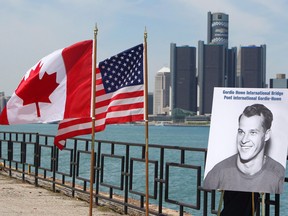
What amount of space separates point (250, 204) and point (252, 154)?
0.58 meters

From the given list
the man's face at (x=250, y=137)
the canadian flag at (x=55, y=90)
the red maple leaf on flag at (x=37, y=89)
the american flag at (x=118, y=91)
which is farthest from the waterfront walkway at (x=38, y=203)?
the man's face at (x=250, y=137)

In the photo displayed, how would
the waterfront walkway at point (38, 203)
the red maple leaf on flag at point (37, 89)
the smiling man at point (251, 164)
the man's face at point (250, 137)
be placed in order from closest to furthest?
the smiling man at point (251, 164)
the man's face at point (250, 137)
the red maple leaf on flag at point (37, 89)
the waterfront walkway at point (38, 203)

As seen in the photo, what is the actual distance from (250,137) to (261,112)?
27 cm

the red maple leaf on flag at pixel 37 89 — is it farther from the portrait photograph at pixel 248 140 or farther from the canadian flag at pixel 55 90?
the portrait photograph at pixel 248 140

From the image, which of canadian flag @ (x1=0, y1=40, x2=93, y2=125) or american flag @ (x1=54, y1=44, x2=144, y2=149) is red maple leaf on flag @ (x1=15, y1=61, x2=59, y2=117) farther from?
american flag @ (x1=54, y1=44, x2=144, y2=149)

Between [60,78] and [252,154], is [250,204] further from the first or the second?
[60,78]

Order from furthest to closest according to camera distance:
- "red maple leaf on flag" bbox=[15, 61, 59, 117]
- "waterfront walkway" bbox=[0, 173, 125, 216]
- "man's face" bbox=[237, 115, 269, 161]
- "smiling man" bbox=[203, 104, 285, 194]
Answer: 1. "waterfront walkway" bbox=[0, 173, 125, 216]
2. "red maple leaf on flag" bbox=[15, 61, 59, 117]
3. "man's face" bbox=[237, 115, 269, 161]
4. "smiling man" bbox=[203, 104, 285, 194]

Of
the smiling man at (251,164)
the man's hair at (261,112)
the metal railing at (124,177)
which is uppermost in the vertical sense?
the man's hair at (261,112)

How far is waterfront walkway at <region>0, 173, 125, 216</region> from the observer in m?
9.62

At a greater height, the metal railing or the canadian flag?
the canadian flag

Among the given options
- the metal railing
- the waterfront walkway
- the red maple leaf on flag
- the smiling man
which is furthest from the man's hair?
the waterfront walkway

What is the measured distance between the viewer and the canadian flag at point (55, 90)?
8.06 meters

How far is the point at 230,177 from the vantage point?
629 cm

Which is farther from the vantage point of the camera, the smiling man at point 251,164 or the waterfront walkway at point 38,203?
the waterfront walkway at point 38,203
